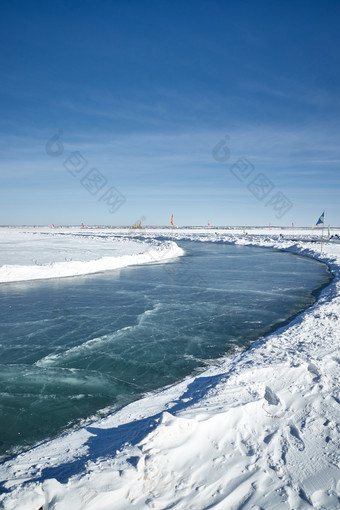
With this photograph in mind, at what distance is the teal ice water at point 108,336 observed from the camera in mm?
5020

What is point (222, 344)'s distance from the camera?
7.50m

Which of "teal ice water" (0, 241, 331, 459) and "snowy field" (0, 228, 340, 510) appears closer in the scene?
"snowy field" (0, 228, 340, 510)

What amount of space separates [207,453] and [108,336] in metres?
5.08

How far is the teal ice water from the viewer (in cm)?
502

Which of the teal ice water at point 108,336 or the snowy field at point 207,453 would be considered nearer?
the snowy field at point 207,453

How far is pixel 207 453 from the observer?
11.2 ft

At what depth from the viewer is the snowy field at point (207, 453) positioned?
2.86 m

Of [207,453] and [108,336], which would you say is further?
[108,336]

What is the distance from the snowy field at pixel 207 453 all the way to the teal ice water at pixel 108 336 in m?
0.73

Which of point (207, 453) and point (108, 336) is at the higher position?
point (207, 453)

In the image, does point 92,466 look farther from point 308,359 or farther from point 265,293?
point 265,293

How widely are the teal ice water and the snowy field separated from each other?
733 mm

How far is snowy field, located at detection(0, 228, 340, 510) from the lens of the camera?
9.37 feet

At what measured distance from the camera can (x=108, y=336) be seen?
8.09m
